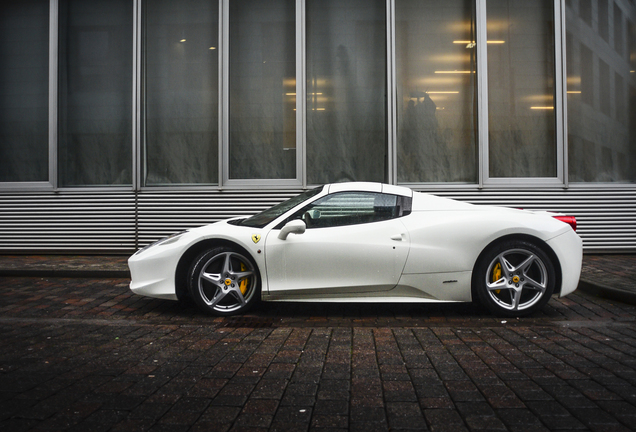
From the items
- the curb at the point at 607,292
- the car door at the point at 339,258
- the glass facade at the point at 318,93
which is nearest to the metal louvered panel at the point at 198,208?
the glass facade at the point at 318,93

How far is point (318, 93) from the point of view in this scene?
9.84 metres

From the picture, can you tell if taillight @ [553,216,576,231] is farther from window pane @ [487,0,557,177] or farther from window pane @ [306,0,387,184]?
window pane @ [306,0,387,184]

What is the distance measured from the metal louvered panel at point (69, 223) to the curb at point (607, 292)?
23.3 ft

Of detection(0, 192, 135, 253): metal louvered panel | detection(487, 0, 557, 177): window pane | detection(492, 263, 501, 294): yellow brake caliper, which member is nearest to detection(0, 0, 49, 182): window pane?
detection(0, 192, 135, 253): metal louvered panel

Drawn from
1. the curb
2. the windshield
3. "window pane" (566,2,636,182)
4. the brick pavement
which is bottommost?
the brick pavement

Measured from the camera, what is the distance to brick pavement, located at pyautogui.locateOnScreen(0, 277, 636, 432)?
2611 mm

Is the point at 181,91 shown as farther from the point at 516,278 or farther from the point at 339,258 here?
the point at 516,278

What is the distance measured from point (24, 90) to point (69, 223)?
2.74m

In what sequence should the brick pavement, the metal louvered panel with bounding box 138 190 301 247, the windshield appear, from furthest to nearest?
1. the metal louvered panel with bounding box 138 190 301 247
2. the windshield
3. the brick pavement

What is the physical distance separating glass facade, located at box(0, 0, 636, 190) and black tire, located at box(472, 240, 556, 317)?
472cm

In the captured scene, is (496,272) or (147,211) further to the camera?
(147,211)

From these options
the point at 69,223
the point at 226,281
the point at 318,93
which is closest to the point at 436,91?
the point at 318,93

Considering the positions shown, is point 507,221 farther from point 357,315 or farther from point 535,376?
point 535,376

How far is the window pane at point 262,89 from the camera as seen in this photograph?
982 cm
